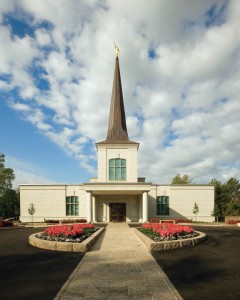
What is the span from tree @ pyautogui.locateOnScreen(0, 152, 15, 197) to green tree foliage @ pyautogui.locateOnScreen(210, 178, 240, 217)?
38.5 meters

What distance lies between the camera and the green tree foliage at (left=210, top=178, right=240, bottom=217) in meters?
53.4

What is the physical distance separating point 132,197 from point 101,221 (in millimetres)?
4758

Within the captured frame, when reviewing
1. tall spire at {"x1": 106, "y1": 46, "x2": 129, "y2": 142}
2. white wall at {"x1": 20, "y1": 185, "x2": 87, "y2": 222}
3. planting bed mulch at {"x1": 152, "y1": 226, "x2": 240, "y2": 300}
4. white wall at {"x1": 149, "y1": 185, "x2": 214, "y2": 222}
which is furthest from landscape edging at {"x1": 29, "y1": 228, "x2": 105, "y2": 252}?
white wall at {"x1": 149, "y1": 185, "x2": 214, "y2": 222}

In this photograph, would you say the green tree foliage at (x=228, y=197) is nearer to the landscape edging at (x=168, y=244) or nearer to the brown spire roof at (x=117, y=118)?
the brown spire roof at (x=117, y=118)

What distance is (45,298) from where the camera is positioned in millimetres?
6488

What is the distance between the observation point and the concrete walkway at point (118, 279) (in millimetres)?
6605

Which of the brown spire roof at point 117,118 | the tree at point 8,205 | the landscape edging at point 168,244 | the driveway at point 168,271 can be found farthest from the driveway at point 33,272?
the tree at point 8,205

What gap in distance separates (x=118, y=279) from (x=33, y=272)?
2.92m

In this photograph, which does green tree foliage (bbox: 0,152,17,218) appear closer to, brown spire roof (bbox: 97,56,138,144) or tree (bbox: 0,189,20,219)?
tree (bbox: 0,189,20,219)

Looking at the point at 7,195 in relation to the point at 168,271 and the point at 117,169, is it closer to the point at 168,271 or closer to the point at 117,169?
the point at 117,169

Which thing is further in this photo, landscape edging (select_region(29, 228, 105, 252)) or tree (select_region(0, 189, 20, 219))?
tree (select_region(0, 189, 20, 219))

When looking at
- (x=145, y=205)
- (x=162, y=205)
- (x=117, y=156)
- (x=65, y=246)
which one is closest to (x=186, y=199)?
(x=162, y=205)

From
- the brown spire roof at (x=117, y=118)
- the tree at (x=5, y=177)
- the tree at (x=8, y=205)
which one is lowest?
the tree at (x=8, y=205)

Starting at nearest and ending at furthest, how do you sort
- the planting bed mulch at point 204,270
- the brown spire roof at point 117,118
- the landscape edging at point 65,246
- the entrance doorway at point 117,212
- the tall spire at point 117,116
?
the planting bed mulch at point 204,270 → the landscape edging at point 65,246 → the entrance doorway at point 117,212 → the brown spire roof at point 117,118 → the tall spire at point 117,116
